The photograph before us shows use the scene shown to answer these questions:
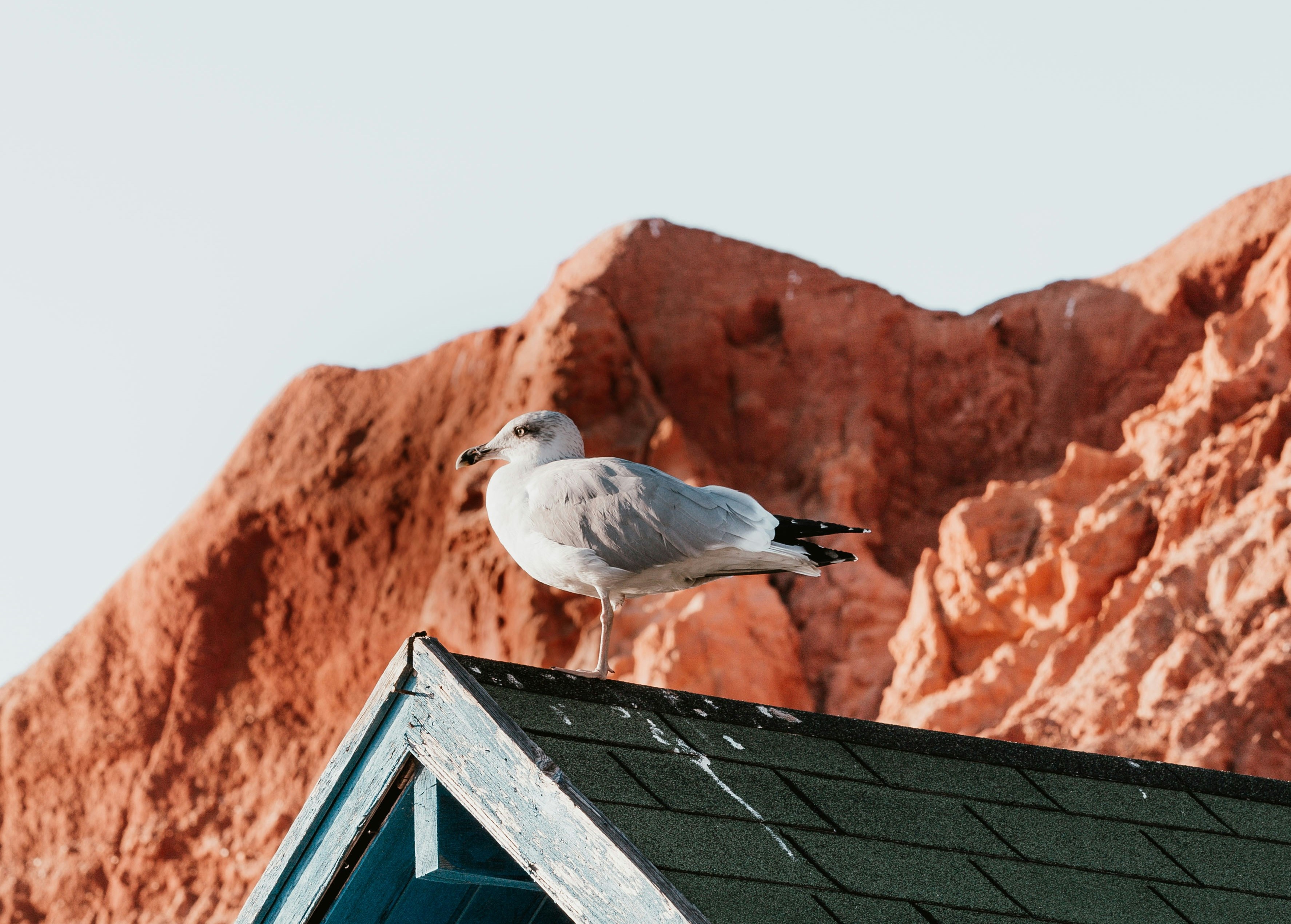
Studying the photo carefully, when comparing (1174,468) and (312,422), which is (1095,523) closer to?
(1174,468)

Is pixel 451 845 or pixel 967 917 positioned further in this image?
pixel 451 845

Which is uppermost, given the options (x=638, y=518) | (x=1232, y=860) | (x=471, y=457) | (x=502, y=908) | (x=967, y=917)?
(x=471, y=457)

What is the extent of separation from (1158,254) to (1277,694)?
883 cm

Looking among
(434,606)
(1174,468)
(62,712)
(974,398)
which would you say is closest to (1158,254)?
(974,398)

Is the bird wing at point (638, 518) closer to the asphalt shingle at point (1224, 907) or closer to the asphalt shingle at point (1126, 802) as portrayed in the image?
the asphalt shingle at point (1126, 802)

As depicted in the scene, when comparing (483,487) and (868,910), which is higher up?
(868,910)

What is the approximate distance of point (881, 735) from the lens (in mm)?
2641

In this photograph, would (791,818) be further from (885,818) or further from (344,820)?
(344,820)

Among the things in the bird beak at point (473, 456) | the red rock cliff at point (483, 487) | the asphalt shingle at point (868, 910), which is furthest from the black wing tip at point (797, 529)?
the red rock cliff at point (483, 487)

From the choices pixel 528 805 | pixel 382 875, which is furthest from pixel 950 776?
pixel 382 875

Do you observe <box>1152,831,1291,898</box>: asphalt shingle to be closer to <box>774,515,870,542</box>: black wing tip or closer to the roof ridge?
the roof ridge

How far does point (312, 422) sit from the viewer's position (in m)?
19.7

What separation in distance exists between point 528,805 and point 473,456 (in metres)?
2.09

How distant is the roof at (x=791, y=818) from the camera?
6.63 feet
